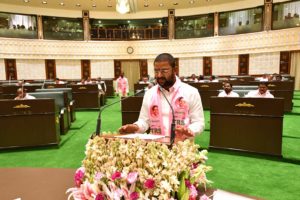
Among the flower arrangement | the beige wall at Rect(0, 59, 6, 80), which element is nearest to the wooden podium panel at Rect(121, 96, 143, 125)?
the flower arrangement

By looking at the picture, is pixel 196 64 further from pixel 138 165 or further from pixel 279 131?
pixel 138 165

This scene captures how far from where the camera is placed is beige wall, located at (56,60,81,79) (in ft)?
60.3

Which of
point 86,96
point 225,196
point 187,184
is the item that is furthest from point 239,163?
point 86,96

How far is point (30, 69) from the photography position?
1752 cm

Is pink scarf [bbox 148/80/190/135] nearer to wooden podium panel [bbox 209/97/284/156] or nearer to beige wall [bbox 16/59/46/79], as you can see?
wooden podium panel [bbox 209/97/284/156]

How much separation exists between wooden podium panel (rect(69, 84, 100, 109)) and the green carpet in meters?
3.53

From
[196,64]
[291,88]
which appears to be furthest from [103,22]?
[291,88]

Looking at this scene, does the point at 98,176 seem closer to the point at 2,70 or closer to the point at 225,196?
the point at 225,196

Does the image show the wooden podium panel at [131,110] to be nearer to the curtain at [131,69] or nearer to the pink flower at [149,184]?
the pink flower at [149,184]

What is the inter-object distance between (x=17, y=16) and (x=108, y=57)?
255 inches

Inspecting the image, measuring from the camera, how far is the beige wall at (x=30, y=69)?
56.5 ft

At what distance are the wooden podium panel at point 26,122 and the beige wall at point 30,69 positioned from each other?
540 inches

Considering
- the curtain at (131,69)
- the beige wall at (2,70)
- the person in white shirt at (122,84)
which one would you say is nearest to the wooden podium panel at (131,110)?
the person in white shirt at (122,84)

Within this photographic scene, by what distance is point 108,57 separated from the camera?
19.3 m
